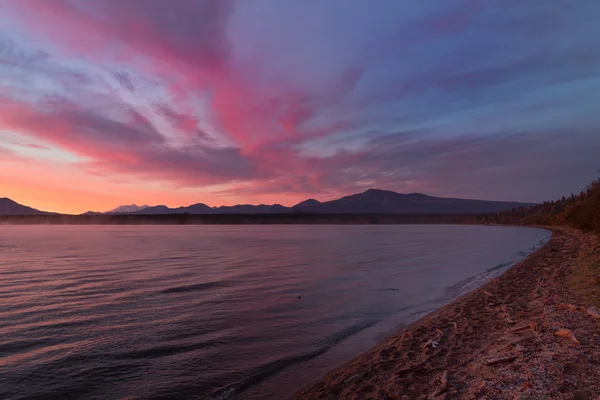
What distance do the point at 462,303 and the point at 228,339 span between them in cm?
1151

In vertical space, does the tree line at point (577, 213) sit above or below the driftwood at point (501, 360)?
above

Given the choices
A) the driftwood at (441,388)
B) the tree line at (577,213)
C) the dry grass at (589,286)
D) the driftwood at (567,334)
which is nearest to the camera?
the driftwood at (441,388)

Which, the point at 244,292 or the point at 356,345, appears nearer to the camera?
the point at 356,345

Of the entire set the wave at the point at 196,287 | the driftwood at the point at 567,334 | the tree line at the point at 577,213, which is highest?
the tree line at the point at 577,213

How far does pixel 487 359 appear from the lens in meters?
9.53

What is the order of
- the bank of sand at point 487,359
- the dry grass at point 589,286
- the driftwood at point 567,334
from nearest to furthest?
the bank of sand at point 487,359, the driftwood at point 567,334, the dry grass at point 589,286

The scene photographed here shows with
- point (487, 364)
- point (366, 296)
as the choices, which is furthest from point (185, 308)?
point (487, 364)

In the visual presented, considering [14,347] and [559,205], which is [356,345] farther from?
[559,205]

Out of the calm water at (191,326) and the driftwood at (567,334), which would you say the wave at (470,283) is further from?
the driftwood at (567,334)

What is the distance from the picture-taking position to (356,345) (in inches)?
519

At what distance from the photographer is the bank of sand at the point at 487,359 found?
7555 mm

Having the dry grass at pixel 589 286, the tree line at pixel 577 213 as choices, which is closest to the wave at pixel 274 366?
the dry grass at pixel 589 286

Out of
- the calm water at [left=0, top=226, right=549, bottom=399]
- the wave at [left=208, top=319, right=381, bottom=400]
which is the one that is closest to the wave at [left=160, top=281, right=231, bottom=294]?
the calm water at [left=0, top=226, right=549, bottom=399]

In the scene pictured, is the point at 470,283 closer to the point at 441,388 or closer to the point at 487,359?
the point at 487,359
